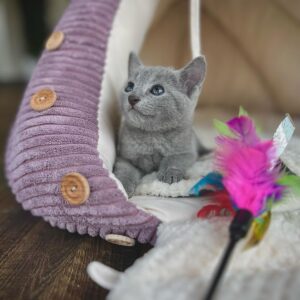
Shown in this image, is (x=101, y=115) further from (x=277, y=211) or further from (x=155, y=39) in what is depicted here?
(x=155, y=39)

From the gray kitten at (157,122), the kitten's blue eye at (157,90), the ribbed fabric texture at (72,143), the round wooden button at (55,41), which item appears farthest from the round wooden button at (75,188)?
the round wooden button at (55,41)

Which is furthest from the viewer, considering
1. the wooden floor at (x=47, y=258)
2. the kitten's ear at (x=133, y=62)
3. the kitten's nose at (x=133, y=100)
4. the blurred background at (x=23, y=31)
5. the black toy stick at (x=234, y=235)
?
the blurred background at (x=23, y=31)

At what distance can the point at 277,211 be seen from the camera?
68 centimetres

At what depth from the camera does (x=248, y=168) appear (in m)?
0.58

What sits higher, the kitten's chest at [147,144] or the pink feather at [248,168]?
the pink feather at [248,168]

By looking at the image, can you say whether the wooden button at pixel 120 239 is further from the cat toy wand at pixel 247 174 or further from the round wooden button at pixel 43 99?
the round wooden button at pixel 43 99

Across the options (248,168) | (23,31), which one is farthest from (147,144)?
(23,31)

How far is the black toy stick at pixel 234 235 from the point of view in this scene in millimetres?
473

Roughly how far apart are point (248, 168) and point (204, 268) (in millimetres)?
164

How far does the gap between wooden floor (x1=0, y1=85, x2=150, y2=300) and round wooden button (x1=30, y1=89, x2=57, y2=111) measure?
25cm

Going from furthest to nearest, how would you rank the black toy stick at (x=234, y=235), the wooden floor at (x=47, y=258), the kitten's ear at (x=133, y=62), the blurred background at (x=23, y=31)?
the blurred background at (x=23, y=31) < the kitten's ear at (x=133, y=62) < the wooden floor at (x=47, y=258) < the black toy stick at (x=234, y=235)

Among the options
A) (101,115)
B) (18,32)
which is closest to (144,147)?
(101,115)

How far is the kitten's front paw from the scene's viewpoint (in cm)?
79

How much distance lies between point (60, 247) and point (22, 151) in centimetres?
21
